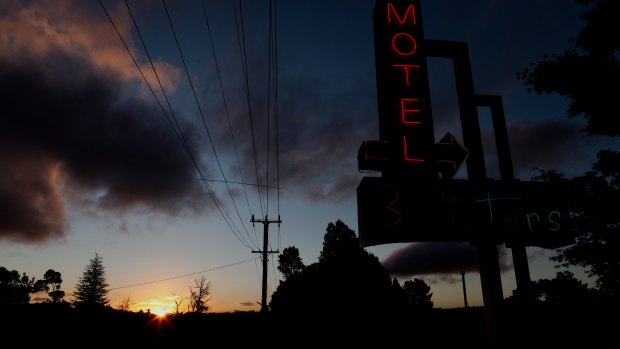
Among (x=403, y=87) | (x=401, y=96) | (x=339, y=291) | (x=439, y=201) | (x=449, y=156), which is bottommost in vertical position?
(x=339, y=291)

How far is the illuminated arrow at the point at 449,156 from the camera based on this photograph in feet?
26.0

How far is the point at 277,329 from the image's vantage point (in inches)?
593

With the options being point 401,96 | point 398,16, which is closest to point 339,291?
point 401,96

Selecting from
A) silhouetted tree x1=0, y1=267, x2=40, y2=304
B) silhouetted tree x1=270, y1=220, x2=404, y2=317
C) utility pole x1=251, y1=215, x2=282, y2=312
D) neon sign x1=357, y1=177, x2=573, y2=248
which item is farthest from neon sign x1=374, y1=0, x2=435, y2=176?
silhouetted tree x1=0, y1=267, x2=40, y2=304

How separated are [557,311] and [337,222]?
112ft

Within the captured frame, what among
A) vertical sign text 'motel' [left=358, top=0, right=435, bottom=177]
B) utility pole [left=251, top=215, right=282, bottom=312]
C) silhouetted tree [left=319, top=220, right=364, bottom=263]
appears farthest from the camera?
silhouetted tree [left=319, top=220, right=364, bottom=263]

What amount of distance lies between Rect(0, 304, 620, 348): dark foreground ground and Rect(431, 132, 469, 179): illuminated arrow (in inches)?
225

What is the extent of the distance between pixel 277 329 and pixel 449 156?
10557mm

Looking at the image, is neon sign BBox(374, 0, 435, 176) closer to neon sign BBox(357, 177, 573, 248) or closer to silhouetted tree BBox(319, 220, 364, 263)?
neon sign BBox(357, 177, 573, 248)

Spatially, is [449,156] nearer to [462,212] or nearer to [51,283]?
[462,212]

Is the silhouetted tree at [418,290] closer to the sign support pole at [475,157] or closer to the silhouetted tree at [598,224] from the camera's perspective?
the silhouetted tree at [598,224]

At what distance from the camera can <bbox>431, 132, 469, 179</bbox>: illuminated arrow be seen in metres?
7.91

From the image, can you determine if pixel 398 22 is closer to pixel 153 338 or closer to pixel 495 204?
pixel 495 204

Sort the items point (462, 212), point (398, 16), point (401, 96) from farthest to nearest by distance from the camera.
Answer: point (398, 16) < point (401, 96) < point (462, 212)
